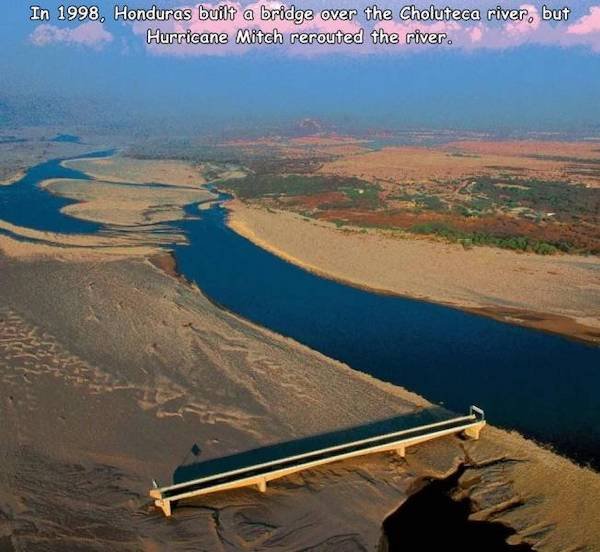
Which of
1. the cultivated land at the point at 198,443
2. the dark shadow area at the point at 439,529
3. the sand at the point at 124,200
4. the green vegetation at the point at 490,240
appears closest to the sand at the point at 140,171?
the sand at the point at 124,200

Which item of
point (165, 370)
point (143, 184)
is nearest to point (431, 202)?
point (143, 184)

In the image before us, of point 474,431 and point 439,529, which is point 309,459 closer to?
point 439,529

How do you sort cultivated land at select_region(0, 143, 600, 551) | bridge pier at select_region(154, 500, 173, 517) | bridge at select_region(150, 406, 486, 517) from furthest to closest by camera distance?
bridge at select_region(150, 406, 486, 517) → bridge pier at select_region(154, 500, 173, 517) → cultivated land at select_region(0, 143, 600, 551)

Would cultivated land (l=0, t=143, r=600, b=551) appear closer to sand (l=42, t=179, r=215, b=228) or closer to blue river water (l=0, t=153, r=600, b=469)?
blue river water (l=0, t=153, r=600, b=469)

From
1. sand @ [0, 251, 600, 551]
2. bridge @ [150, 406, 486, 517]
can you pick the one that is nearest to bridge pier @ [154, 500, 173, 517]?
bridge @ [150, 406, 486, 517]

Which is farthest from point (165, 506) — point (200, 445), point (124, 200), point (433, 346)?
point (124, 200)
